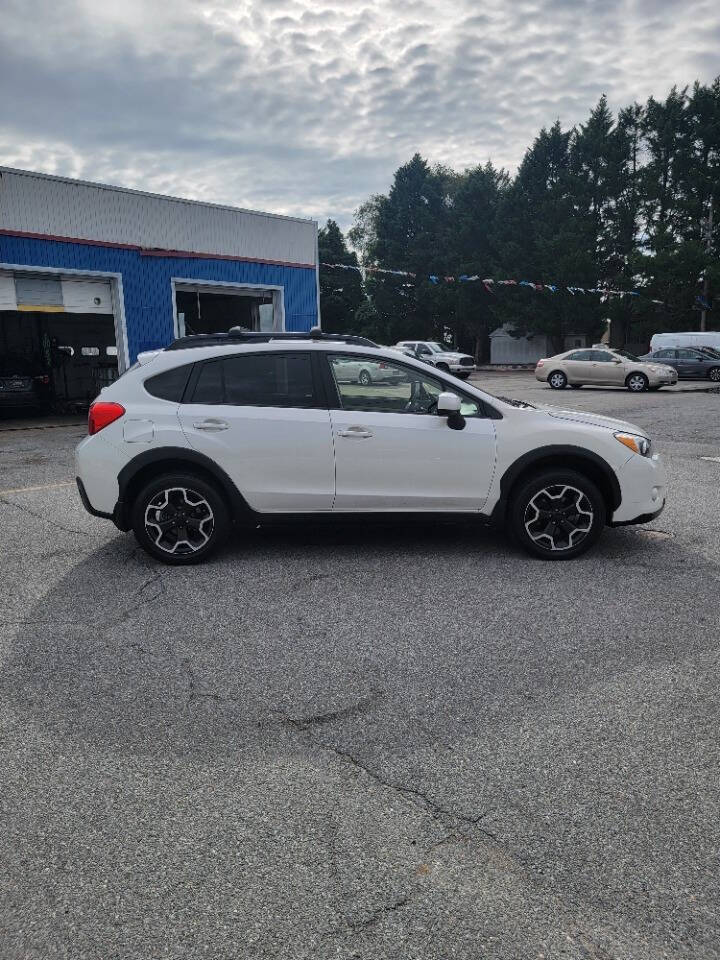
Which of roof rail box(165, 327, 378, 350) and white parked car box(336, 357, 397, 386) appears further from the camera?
roof rail box(165, 327, 378, 350)

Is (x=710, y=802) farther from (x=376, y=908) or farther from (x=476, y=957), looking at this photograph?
(x=376, y=908)

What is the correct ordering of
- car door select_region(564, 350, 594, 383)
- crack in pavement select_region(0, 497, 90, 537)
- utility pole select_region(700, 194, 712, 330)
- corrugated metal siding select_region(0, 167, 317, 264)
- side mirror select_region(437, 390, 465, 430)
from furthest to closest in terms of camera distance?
utility pole select_region(700, 194, 712, 330) → car door select_region(564, 350, 594, 383) → corrugated metal siding select_region(0, 167, 317, 264) → crack in pavement select_region(0, 497, 90, 537) → side mirror select_region(437, 390, 465, 430)

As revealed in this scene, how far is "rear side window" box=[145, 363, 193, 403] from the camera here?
17.8ft

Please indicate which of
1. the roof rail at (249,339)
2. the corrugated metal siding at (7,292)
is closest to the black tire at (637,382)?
the corrugated metal siding at (7,292)

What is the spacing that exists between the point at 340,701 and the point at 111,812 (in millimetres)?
1130

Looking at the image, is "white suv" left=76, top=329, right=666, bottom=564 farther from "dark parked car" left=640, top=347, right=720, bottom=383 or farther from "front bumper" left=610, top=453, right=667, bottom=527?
"dark parked car" left=640, top=347, right=720, bottom=383

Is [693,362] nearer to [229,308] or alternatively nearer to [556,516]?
[229,308]

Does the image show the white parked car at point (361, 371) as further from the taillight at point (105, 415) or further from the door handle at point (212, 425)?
the taillight at point (105, 415)

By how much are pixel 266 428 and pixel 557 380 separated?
71.9 ft

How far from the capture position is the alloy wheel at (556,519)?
5.38 m

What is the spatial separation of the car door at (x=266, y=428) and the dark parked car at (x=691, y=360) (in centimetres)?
2563

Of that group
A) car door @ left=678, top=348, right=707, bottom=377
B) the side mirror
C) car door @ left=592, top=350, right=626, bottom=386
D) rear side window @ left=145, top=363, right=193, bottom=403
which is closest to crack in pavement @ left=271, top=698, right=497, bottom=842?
the side mirror

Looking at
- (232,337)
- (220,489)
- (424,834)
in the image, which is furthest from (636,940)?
(232,337)

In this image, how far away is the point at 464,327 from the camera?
51.0m
